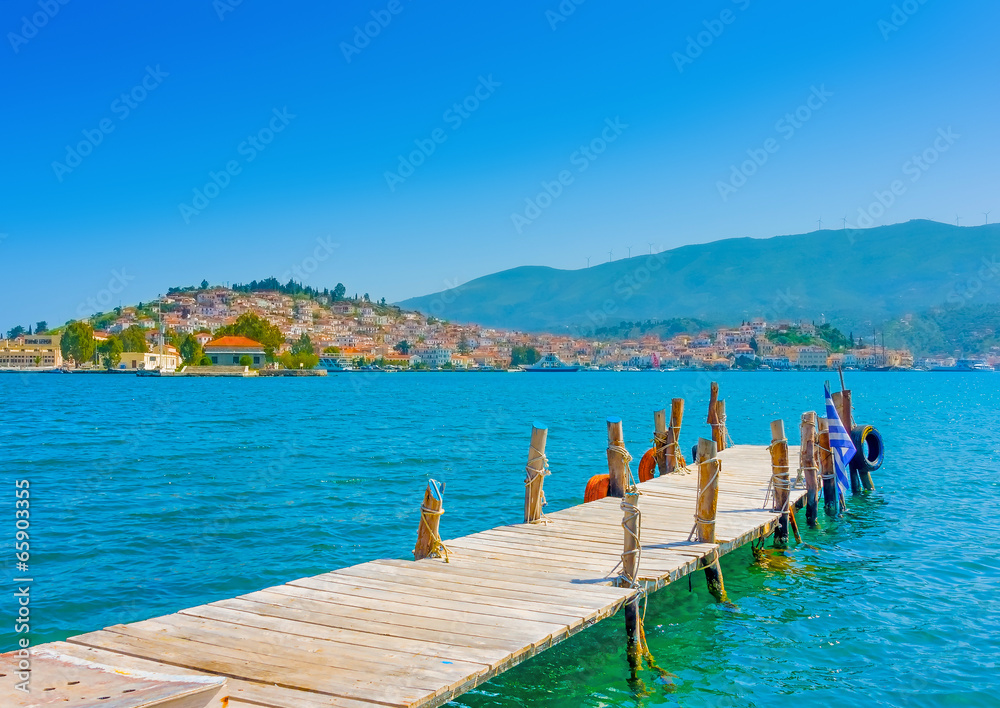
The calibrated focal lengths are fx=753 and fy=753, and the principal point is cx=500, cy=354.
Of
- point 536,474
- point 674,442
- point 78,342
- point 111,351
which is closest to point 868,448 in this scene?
point 674,442

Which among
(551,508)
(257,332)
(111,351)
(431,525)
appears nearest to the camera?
(431,525)

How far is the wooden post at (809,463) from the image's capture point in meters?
15.1

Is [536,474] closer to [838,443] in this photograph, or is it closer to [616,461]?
[616,461]

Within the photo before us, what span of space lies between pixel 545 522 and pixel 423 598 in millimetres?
4309

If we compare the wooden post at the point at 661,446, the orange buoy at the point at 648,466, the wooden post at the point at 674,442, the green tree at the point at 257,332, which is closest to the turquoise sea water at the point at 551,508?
the orange buoy at the point at 648,466

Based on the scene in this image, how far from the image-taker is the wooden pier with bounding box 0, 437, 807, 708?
212 inches

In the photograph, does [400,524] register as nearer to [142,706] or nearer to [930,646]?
[930,646]

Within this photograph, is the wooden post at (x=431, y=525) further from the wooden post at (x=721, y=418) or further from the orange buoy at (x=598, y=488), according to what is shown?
the wooden post at (x=721, y=418)

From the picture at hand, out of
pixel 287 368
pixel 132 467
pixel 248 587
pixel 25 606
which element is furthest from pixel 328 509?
pixel 287 368

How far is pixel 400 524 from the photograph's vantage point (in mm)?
17281

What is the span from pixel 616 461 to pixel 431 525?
16.3ft

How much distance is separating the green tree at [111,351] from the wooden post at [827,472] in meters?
176

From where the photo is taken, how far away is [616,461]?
1360 centimetres

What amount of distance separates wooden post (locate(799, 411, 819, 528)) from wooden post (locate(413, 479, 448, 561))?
8.61m
